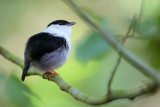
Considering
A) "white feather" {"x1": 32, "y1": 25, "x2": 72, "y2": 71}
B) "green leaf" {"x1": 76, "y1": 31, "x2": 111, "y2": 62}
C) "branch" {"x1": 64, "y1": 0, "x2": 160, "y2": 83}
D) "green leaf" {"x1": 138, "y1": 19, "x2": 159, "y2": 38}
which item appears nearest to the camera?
"branch" {"x1": 64, "y1": 0, "x2": 160, "y2": 83}

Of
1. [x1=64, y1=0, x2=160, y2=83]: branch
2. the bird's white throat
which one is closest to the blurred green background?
the bird's white throat

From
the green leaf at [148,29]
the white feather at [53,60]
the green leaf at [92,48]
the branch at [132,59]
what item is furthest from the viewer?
the white feather at [53,60]

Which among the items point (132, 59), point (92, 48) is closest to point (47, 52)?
point (92, 48)

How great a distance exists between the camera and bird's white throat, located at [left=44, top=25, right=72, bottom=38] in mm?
2278

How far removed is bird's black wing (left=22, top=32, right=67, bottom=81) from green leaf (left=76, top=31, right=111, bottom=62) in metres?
0.42

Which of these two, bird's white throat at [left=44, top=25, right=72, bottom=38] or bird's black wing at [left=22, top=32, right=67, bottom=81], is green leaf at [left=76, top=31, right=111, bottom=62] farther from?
bird's white throat at [left=44, top=25, right=72, bottom=38]

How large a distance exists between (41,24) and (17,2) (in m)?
0.37

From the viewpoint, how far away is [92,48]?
58.5 inches

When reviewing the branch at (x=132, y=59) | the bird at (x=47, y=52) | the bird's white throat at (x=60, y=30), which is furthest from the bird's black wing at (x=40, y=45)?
the branch at (x=132, y=59)

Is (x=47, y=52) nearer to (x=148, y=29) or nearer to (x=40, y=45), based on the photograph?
(x=40, y=45)

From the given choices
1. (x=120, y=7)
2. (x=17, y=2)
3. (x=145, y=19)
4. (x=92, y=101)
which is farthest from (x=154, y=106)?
(x=17, y=2)

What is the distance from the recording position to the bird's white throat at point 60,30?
89.7 inches

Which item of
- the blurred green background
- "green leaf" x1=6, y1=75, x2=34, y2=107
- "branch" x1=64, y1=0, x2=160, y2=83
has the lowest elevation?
the blurred green background

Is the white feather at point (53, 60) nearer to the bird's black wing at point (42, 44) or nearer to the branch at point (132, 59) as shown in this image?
the bird's black wing at point (42, 44)
